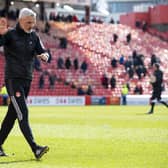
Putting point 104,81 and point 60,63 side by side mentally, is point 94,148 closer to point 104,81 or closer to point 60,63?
point 104,81

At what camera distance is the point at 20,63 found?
11102mm

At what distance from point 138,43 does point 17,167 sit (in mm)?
48846

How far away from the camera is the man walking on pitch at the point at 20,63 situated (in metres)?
11.0

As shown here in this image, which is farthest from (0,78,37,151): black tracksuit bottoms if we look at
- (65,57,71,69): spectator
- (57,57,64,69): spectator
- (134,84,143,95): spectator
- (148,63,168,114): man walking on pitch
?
(134,84,143,95): spectator

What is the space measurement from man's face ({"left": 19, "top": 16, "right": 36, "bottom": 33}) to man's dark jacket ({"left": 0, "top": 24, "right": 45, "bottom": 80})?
0.08m

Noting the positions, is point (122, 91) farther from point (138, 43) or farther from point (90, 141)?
point (90, 141)

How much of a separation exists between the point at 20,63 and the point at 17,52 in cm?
18

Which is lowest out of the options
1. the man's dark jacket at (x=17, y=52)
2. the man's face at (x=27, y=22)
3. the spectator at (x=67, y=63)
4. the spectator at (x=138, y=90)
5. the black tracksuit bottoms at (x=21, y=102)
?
the spectator at (x=138, y=90)

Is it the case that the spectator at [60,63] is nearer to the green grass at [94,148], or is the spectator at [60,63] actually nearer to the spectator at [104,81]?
the spectator at [104,81]

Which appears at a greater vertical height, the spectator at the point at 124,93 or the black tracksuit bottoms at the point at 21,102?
the black tracksuit bottoms at the point at 21,102

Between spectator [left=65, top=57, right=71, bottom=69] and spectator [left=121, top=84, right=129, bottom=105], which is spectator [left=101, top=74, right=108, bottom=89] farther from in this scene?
spectator [left=65, top=57, right=71, bottom=69]

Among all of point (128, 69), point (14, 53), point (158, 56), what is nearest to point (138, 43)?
point (158, 56)

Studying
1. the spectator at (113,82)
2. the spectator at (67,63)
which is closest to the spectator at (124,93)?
the spectator at (113,82)

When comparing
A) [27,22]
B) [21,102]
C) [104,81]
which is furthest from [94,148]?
[104,81]
